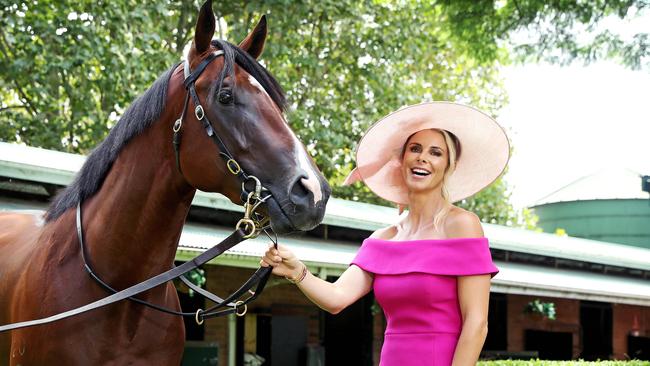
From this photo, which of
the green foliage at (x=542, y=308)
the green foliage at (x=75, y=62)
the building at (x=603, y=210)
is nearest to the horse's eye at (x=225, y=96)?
the green foliage at (x=75, y=62)

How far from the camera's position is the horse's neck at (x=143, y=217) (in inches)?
121

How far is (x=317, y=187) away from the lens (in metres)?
2.71

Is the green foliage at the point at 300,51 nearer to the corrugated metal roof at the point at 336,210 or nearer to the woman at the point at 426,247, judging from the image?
the corrugated metal roof at the point at 336,210

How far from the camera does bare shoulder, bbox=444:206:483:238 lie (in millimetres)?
3000

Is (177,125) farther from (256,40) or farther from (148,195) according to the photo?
(256,40)

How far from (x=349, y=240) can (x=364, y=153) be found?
7453 millimetres

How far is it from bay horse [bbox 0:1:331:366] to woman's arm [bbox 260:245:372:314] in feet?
0.85

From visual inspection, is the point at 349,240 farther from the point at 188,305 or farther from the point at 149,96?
the point at 149,96

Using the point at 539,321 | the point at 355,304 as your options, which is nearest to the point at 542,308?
the point at 539,321

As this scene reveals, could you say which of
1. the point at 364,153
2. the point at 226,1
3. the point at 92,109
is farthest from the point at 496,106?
the point at 364,153

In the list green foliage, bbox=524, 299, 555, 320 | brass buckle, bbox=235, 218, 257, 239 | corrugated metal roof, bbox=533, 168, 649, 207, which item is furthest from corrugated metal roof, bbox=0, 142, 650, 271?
corrugated metal roof, bbox=533, 168, 649, 207

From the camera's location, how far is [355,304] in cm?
1235

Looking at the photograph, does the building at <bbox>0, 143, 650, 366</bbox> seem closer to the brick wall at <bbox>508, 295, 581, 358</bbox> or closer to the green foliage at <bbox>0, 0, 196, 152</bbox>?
the brick wall at <bbox>508, 295, 581, 358</bbox>

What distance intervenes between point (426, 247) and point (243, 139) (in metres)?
0.78
